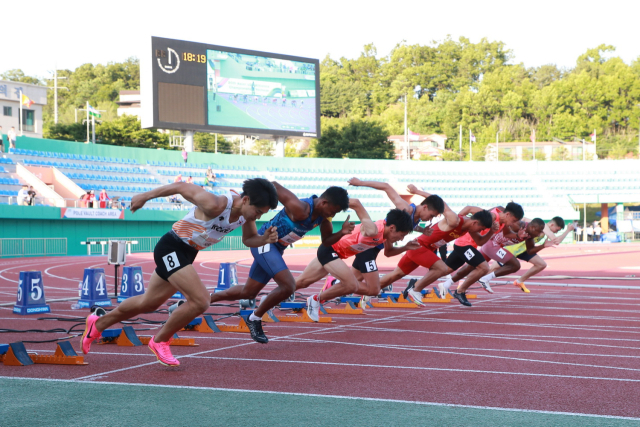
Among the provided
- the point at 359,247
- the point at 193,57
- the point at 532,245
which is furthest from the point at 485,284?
the point at 193,57

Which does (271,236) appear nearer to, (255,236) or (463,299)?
(255,236)

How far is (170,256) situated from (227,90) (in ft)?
116

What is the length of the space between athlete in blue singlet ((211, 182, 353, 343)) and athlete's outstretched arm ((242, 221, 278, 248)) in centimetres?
72

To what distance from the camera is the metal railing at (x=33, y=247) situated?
29.4 meters

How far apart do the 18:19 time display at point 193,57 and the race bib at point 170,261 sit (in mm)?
33912

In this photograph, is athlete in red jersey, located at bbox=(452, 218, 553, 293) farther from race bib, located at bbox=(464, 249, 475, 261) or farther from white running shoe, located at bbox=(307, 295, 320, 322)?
white running shoe, located at bbox=(307, 295, 320, 322)

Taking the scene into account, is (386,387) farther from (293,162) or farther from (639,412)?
(293,162)

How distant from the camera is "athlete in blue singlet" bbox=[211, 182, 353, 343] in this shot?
7516 millimetres

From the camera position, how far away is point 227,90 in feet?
133

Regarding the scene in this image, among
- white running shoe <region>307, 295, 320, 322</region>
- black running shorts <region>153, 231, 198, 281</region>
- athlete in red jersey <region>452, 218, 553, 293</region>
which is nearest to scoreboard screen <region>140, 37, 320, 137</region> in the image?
athlete in red jersey <region>452, 218, 553, 293</region>

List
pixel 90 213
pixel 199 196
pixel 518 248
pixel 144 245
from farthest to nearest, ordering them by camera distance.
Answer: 1. pixel 144 245
2. pixel 90 213
3. pixel 518 248
4. pixel 199 196

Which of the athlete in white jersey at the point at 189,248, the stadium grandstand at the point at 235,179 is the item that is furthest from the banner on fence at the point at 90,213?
the athlete in white jersey at the point at 189,248

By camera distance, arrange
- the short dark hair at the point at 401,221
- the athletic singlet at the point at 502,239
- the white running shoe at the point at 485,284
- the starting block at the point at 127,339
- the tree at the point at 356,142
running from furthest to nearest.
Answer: the tree at the point at 356,142 → the white running shoe at the point at 485,284 → the athletic singlet at the point at 502,239 → the short dark hair at the point at 401,221 → the starting block at the point at 127,339

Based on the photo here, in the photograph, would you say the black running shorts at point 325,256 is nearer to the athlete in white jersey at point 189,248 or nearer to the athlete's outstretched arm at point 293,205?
the athlete's outstretched arm at point 293,205
